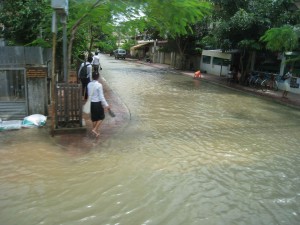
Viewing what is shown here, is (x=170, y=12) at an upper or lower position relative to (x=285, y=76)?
upper

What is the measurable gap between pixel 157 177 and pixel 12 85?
5132mm

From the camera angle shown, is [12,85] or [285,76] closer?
[12,85]

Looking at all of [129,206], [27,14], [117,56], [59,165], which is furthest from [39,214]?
[117,56]

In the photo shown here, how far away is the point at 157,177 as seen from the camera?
5711 millimetres

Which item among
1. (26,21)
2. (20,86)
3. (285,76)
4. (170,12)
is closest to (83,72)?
(26,21)

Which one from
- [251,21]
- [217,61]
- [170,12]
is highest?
[251,21]

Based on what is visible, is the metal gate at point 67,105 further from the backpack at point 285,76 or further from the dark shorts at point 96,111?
the backpack at point 285,76

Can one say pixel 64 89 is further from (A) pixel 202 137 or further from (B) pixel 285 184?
(B) pixel 285 184

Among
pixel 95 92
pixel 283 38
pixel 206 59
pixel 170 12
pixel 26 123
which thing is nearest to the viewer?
pixel 95 92

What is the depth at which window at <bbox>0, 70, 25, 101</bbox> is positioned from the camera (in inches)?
332

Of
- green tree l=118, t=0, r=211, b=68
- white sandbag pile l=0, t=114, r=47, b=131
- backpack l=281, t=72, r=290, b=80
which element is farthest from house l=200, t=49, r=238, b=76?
white sandbag pile l=0, t=114, r=47, b=131

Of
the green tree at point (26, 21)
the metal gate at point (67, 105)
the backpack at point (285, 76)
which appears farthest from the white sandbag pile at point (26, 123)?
the backpack at point (285, 76)

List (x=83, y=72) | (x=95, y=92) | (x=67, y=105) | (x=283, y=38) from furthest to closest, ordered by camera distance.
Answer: (x=283, y=38) < (x=83, y=72) < (x=67, y=105) < (x=95, y=92)

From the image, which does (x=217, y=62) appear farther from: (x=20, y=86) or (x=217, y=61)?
(x=20, y=86)
